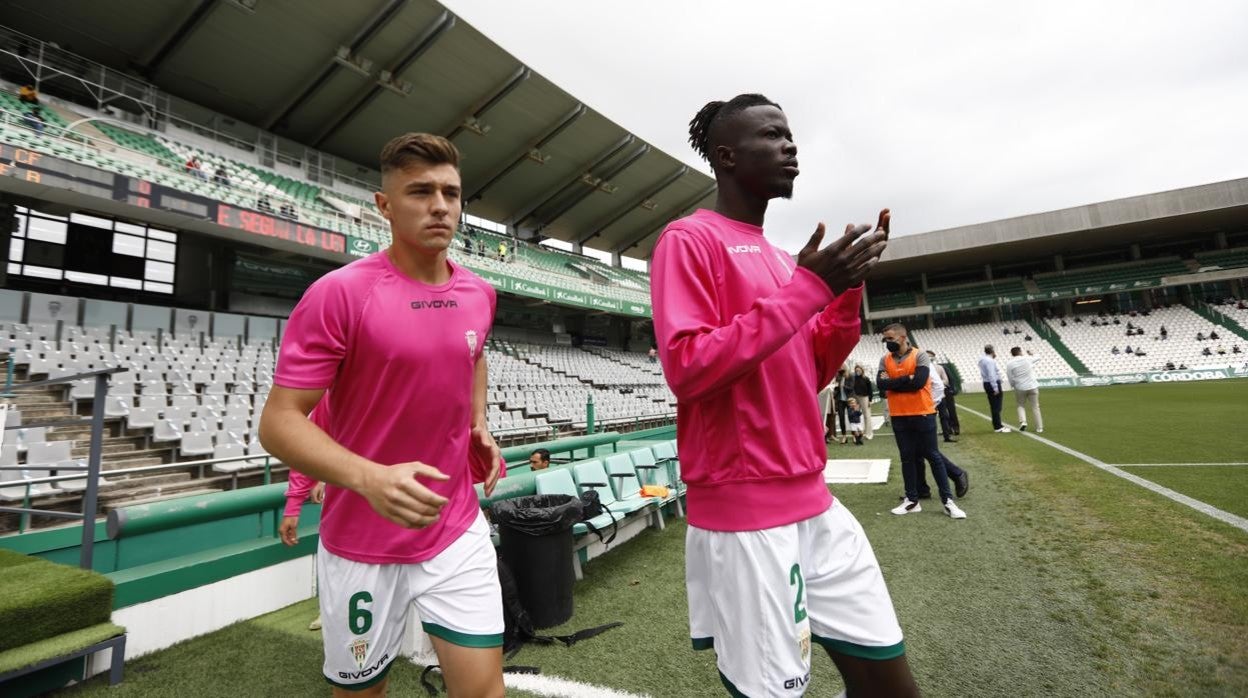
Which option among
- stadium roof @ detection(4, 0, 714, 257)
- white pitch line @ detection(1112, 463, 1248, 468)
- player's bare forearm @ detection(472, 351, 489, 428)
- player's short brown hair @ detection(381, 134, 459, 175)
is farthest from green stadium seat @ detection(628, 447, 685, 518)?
stadium roof @ detection(4, 0, 714, 257)

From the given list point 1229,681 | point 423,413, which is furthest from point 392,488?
point 1229,681

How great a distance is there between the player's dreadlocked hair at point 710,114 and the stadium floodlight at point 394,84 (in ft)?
65.9

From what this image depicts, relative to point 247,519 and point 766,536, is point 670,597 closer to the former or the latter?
point 766,536

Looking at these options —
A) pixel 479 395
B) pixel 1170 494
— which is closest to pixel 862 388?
pixel 1170 494

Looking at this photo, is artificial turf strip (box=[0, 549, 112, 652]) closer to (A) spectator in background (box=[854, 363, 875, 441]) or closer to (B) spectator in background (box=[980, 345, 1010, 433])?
(A) spectator in background (box=[854, 363, 875, 441])

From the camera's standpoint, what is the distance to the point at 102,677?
2682mm

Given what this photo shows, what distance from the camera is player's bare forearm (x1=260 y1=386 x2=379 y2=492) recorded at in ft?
3.60

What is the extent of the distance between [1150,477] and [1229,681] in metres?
4.77

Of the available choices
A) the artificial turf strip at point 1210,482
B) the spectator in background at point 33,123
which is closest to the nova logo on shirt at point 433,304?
the artificial turf strip at point 1210,482

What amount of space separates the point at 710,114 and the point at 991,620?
3.18 metres

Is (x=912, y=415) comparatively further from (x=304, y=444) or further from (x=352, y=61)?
(x=352, y=61)

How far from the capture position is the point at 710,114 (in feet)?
5.12

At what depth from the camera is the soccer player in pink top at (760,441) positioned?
110 centimetres

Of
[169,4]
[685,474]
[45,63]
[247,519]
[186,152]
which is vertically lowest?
[247,519]
